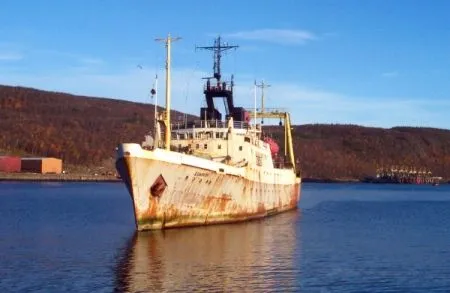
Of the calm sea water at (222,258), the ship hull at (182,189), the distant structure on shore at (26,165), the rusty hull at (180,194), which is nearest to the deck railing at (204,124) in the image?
the ship hull at (182,189)

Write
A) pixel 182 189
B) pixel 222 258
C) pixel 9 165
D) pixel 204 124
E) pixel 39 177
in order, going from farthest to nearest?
pixel 9 165 → pixel 39 177 → pixel 204 124 → pixel 182 189 → pixel 222 258

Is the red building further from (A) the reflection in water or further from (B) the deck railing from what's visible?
(A) the reflection in water

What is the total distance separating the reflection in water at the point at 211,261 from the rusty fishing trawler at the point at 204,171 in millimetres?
1299

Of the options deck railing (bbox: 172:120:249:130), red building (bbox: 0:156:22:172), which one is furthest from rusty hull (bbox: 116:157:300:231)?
red building (bbox: 0:156:22:172)

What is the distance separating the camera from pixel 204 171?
42.8 meters

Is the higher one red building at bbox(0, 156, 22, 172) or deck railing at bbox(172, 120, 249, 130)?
deck railing at bbox(172, 120, 249, 130)

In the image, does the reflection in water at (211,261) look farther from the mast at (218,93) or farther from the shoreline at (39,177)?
the shoreline at (39,177)

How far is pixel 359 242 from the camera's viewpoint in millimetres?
42281

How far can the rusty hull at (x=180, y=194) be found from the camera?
39.7 m

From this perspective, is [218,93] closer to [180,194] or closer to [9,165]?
[180,194]

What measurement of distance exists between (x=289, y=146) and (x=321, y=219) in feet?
52.5

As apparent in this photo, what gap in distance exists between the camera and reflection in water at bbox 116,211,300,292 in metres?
27.2

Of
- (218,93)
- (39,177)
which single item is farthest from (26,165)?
(218,93)

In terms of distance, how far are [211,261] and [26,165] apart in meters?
160
